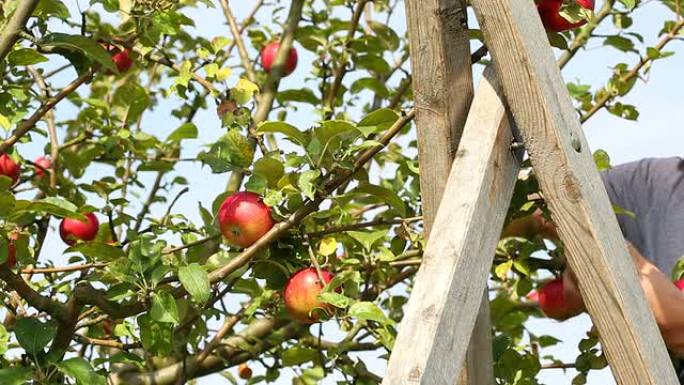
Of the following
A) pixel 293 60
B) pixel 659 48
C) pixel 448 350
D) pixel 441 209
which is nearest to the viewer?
pixel 448 350

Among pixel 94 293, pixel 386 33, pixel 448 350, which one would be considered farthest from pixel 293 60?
pixel 448 350

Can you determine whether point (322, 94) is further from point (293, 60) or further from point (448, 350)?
point (448, 350)

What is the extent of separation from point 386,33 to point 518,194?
120cm

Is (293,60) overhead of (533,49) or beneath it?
overhead

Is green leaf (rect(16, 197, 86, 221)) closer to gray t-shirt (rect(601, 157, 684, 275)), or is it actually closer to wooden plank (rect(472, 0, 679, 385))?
wooden plank (rect(472, 0, 679, 385))

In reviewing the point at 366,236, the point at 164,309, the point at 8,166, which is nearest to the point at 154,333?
the point at 164,309

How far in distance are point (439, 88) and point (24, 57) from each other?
84 cm

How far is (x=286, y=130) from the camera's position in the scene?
74.4 inches

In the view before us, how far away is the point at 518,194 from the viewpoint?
2.03 metres

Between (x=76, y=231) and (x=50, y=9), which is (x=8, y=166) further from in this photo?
(x=50, y=9)

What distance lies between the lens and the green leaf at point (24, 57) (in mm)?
2064

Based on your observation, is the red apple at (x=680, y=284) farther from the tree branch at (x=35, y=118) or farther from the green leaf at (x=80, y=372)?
the tree branch at (x=35, y=118)

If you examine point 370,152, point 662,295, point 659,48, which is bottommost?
point 662,295

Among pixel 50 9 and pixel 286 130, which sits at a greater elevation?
pixel 50 9
